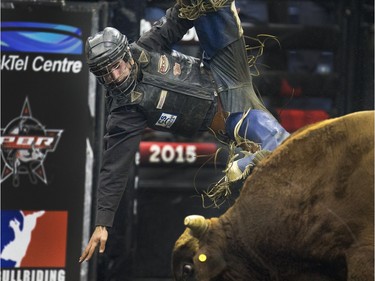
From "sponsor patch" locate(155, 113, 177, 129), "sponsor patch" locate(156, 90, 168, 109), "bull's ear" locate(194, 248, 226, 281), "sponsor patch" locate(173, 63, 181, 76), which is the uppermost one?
"sponsor patch" locate(173, 63, 181, 76)

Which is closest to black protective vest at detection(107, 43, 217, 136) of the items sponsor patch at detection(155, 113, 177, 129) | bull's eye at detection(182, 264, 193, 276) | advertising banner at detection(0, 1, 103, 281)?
sponsor patch at detection(155, 113, 177, 129)

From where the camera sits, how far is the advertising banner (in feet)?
23.7

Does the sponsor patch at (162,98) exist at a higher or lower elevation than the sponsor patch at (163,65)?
lower

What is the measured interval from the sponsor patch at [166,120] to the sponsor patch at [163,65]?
0.23m

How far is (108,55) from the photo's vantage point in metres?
5.38

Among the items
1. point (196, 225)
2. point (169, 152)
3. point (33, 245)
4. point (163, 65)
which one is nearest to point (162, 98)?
point (163, 65)

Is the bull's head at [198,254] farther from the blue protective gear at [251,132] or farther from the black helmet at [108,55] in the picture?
the black helmet at [108,55]

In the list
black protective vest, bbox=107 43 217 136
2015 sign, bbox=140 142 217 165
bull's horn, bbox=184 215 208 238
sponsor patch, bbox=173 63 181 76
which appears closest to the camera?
bull's horn, bbox=184 215 208 238

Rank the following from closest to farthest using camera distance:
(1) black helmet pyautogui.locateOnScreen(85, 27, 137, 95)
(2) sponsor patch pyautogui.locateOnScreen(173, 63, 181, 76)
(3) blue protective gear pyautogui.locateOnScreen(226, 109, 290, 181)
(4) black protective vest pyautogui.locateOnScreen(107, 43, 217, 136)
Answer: (3) blue protective gear pyautogui.locateOnScreen(226, 109, 290, 181) < (1) black helmet pyautogui.locateOnScreen(85, 27, 137, 95) < (4) black protective vest pyautogui.locateOnScreen(107, 43, 217, 136) < (2) sponsor patch pyautogui.locateOnScreen(173, 63, 181, 76)

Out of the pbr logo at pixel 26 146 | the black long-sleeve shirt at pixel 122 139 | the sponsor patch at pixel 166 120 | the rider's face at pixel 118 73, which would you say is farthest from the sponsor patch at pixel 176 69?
the pbr logo at pixel 26 146

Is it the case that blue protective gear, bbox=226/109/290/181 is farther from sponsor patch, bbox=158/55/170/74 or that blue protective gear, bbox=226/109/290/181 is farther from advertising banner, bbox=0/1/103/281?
advertising banner, bbox=0/1/103/281

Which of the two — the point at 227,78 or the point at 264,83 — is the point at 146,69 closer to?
the point at 227,78

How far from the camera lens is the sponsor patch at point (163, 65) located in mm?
5699

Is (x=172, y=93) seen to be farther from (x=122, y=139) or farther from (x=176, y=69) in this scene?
(x=122, y=139)
